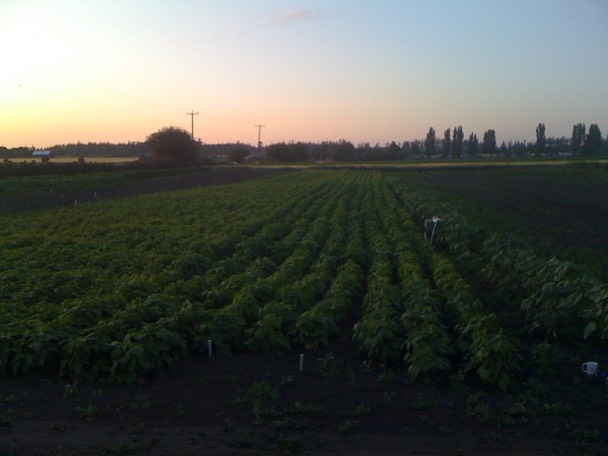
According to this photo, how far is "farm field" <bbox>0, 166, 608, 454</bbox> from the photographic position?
6.16 metres

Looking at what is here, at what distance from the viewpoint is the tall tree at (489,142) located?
154 m

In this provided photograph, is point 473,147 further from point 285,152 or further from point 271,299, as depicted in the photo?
point 271,299

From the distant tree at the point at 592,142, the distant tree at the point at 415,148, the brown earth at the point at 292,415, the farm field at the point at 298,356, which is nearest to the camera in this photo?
the brown earth at the point at 292,415

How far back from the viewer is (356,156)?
155 m

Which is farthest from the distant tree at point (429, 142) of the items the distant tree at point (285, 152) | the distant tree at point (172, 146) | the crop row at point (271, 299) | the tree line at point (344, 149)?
the crop row at point (271, 299)

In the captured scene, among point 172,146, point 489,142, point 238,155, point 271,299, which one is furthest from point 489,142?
point 271,299

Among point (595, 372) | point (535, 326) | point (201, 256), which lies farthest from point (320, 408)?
point (201, 256)

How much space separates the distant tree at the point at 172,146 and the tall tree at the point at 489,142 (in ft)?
291

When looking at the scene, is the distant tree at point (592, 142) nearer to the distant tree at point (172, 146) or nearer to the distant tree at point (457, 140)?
the distant tree at point (457, 140)

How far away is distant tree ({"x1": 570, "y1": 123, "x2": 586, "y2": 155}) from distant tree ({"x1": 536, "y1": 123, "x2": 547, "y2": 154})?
45.5 feet

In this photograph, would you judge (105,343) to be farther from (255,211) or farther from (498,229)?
(255,211)

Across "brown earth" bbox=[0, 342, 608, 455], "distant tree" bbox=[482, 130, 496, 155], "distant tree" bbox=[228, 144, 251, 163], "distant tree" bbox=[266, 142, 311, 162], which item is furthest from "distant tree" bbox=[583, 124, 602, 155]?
"brown earth" bbox=[0, 342, 608, 455]

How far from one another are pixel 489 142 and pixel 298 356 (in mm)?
154859

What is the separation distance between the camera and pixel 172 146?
282ft
